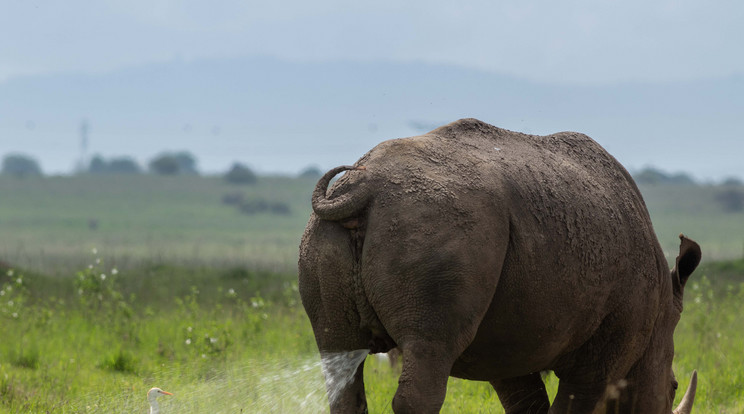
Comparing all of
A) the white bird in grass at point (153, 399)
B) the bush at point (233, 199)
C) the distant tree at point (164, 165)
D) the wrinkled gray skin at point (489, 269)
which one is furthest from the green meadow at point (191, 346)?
the distant tree at point (164, 165)

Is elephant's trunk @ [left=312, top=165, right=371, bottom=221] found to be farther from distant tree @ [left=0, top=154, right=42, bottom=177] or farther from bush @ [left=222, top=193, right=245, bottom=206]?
distant tree @ [left=0, top=154, right=42, bottom=177]

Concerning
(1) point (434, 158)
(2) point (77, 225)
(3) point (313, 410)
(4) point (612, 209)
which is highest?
(1) point (434, 158)

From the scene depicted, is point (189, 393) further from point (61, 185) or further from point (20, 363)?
point (61, 185)

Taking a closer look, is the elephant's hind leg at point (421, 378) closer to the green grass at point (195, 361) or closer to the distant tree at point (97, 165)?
the green grass at point (195, 361)

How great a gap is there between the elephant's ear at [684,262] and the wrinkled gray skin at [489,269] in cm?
4

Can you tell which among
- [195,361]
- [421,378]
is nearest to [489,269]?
[421,378]

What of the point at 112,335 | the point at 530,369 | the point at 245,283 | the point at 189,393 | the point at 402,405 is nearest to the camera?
the point at 402,405

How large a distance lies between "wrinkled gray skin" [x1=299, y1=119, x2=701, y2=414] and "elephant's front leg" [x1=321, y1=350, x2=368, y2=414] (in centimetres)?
1

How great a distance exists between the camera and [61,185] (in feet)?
257

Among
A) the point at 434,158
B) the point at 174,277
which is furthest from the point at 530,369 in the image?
the point at 174,277

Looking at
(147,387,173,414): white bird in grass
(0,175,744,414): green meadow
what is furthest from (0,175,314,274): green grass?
(147,387,173,414): white bird in grass

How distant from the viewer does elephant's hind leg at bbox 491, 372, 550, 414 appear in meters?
5.86

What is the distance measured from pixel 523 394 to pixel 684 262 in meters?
1.37

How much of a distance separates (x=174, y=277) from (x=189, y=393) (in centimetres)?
1240
